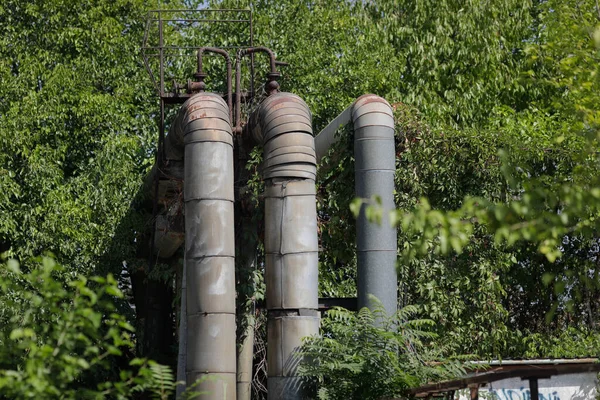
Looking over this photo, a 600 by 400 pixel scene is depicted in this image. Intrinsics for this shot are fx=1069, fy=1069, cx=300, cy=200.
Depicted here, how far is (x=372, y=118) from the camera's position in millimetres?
12062

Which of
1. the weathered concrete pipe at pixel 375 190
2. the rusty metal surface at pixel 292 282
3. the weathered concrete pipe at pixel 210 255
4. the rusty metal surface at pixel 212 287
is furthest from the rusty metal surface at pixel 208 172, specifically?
the weathered concrete pipe at pixel 375 190

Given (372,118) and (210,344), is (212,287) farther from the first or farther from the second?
(372,118)

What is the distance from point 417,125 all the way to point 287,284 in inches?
180

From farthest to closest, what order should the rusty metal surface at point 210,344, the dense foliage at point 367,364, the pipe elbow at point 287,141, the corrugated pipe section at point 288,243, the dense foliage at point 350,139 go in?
the dense foliage at point 350,139, the pipe elbow at point 287,141, the corrugated pipe section at point 288,243, the rusty metal surface at point 210,344, the dense foliage at point 367,364

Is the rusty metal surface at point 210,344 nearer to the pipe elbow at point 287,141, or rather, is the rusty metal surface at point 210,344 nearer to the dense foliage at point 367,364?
the dense foliage at point 367,364

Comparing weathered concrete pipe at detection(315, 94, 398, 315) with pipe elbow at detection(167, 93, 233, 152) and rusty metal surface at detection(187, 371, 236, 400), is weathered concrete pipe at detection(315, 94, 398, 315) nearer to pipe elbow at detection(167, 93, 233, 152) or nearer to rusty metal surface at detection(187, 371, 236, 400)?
pipe elbow at detection(167, 93, 233, 152)

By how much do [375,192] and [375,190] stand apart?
32 millimetres

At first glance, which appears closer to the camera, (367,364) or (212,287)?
(367,364)

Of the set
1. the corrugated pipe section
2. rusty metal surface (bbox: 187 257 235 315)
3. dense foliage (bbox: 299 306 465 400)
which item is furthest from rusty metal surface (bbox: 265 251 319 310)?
rusty metal surface (bbox: 187 257 235 315)

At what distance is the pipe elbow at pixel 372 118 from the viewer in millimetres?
12031

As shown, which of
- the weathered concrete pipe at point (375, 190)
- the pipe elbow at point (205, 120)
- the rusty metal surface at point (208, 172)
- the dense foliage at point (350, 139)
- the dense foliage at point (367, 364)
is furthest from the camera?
the dense foliage at point (350, 139)

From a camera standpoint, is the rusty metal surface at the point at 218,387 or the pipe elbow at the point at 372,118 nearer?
the rusty metal surface at the point at 218,387

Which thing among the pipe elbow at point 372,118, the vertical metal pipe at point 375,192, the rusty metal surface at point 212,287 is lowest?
the rusty metal surface at point 212,287

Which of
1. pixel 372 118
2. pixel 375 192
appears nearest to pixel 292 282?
pixel 375 192
